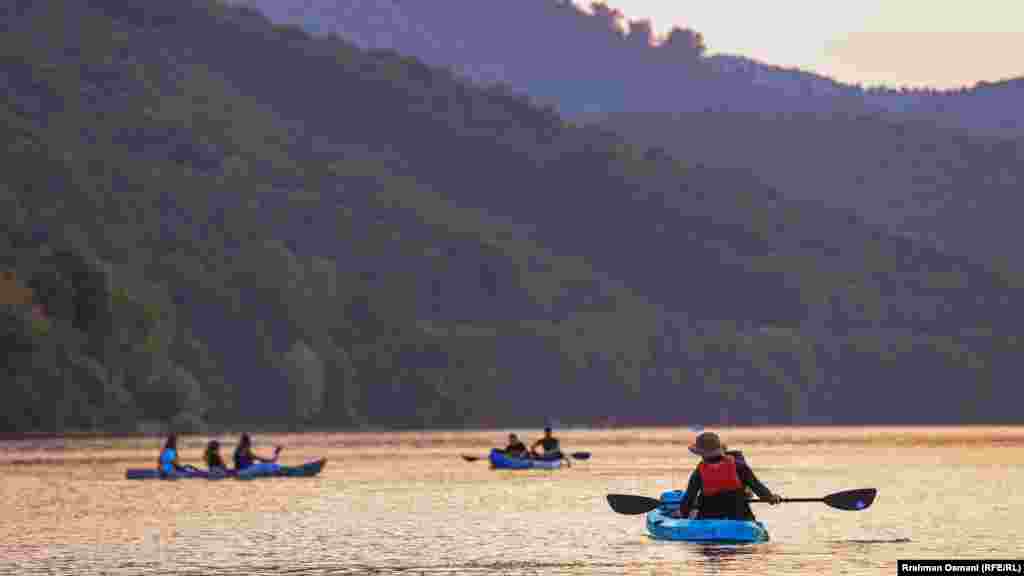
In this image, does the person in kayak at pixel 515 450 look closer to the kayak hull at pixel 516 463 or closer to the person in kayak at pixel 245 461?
the kayak hull at pixel 516 463

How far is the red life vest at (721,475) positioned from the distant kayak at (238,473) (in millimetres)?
41380

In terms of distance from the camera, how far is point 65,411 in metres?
160

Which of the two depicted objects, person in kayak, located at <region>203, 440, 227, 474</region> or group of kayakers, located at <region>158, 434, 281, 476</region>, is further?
group of kayakers, located at <region>158, 434, 281, 476</region>

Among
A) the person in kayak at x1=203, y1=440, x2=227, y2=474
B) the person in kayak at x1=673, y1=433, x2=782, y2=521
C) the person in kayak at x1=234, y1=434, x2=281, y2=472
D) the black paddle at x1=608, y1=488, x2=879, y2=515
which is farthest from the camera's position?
the person in kayak at x1=234, y1=434, x2=281, y2=472

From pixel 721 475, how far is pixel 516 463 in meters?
50.1

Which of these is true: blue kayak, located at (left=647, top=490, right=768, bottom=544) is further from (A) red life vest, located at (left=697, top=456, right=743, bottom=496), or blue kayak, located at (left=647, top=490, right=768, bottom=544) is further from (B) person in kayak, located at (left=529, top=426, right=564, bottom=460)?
(B) person in kayak, located at (left=529, top=426, right=564, bottom=460)

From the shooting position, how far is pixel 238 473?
81.6 meters

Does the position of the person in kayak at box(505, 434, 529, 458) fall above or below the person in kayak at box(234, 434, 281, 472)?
above

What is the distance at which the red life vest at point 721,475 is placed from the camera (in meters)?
41.7

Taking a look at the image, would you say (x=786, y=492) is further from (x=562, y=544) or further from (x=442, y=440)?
(x=442, y=440)

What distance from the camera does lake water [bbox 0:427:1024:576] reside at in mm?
41594

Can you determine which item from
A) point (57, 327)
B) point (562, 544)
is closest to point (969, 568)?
point (562, 544)

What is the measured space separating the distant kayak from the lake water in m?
0.48

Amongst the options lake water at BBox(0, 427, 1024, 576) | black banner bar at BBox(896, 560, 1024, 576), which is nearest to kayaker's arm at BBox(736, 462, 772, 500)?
lake water at BBox(0, 427, 1024, 576)
